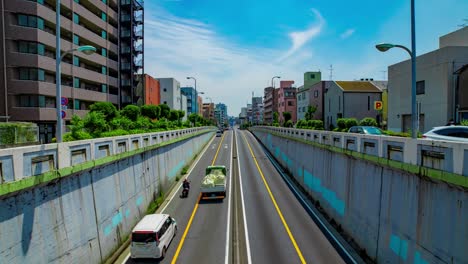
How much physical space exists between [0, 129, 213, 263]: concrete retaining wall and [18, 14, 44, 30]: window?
3166 cm

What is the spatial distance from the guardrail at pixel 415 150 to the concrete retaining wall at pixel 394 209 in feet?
1.72

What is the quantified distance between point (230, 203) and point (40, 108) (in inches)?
1283

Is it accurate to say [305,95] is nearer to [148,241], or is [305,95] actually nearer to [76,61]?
[76,61]

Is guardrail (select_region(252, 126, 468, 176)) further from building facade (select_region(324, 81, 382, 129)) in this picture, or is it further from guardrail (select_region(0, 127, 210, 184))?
building facade (select_region(324, 81, 382, 129))

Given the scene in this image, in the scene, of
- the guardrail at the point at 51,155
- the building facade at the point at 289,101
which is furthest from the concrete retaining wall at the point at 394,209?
the building facade at the point at 289,101

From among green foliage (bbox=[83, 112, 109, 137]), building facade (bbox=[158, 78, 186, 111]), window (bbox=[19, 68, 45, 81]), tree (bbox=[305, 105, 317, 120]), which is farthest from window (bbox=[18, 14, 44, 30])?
building facade (bbox=[158, 78, 186, 111])

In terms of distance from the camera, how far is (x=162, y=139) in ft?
103

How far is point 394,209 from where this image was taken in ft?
46.7

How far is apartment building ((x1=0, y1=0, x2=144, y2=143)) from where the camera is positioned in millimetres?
41594

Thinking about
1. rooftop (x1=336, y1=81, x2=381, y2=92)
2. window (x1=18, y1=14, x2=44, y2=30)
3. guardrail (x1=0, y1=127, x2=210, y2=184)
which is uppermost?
window (x1=18, y1=14, x2=44, y2=30)

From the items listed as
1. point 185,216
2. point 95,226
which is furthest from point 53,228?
point 185,216

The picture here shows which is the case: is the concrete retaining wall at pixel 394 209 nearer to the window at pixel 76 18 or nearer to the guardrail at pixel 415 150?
the guardrail at pixel 415 150

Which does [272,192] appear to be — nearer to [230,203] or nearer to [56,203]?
[230,203]

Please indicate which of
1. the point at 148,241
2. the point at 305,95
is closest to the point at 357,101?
the point at 305,95
